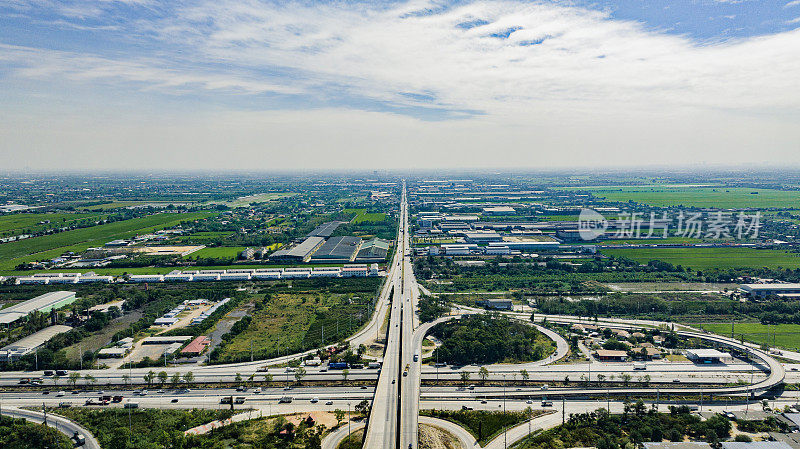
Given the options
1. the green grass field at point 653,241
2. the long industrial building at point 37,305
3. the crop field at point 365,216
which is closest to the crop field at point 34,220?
the long industrial building at point 37,305

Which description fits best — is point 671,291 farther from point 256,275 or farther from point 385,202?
point 385,202

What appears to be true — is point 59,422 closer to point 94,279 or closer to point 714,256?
point 94,279

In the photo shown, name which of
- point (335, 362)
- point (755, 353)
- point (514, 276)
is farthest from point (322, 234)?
point (755, 353)

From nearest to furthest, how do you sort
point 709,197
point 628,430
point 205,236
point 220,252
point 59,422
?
point 628,430, point 59,422, point 220,252, point 205,236, point 709,197

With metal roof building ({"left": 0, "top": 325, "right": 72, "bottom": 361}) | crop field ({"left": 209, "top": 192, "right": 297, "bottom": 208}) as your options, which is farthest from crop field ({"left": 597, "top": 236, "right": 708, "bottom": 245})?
crop field ({"left": 209, "top": 192, "right": 297, "bottom": 208})
